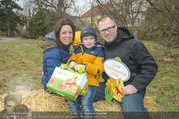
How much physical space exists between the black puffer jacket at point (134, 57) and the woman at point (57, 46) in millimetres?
858

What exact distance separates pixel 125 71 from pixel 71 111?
1.26 meters

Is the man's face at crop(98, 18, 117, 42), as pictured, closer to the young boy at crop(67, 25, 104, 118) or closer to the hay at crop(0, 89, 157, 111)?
the young boy at crop(67, 25, 104, 118)

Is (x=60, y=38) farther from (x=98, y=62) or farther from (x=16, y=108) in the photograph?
(x=16, y=108)

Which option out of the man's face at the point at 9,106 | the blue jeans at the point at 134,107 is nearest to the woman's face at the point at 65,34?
the man's face at the point at 9,106

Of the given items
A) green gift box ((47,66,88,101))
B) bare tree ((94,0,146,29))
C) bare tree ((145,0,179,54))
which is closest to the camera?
green gift box ((47,66,88,101))

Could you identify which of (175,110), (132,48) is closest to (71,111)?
(132,48)

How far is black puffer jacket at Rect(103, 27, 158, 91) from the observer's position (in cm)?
252

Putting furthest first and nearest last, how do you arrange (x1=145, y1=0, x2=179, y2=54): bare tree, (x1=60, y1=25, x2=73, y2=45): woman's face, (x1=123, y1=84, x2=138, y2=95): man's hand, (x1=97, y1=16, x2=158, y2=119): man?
(x1=145, y1=0, x2=179, y2=54): bare tree < (x1=60, y1=25, x2=73, y2=45): woman's face < (x1=123, y1=84, x2=138, y2=95): man's hand < (x1=97, y1=16, x2=158, y2=119): man

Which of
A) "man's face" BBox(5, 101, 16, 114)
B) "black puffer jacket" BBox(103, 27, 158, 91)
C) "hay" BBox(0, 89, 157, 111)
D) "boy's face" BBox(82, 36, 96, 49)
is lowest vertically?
"hay" BBox(0, 89, 157, 111)

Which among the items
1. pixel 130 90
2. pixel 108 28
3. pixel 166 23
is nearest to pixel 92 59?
pixel 108 28

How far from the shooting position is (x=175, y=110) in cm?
379

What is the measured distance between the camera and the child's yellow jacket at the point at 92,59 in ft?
9.32

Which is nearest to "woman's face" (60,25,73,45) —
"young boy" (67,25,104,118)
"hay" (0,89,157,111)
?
"young boy" (67,25,104,118)

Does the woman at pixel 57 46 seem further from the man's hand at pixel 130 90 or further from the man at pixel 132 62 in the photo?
the man's hand at pixel 130 90
